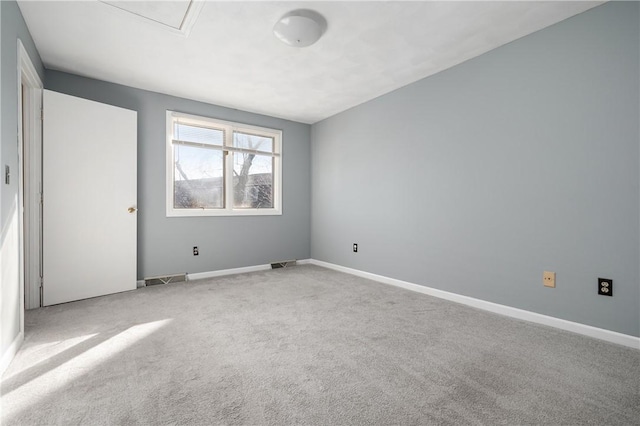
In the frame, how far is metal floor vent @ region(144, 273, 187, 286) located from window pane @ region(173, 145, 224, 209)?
90cm

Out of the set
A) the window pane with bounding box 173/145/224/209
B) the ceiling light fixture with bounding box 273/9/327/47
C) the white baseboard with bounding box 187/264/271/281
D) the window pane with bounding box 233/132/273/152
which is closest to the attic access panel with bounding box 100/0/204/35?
the ceiling light fixture with bounding box 273/9/327/47

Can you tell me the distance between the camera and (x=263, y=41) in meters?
2.65

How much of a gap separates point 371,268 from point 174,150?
304cm

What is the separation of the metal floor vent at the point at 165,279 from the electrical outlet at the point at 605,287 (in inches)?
165

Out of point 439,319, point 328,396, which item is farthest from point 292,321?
point 439,319

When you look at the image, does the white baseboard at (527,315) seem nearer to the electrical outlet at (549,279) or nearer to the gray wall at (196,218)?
the electrical outlet at (549,279)

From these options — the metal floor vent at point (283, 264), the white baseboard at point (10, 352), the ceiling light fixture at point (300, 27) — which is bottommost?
the white baseboard at point (10, 352)

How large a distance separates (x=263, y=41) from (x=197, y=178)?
7.23 ft

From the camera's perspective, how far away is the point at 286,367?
1792 mm

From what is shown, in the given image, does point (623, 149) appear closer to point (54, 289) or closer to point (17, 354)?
point (17, 354)

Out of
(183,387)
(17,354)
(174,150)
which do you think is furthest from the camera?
(174,150)

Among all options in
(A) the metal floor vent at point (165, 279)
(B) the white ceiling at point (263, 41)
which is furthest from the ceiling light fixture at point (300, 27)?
(A) the metal floor vent at point (165, 279)

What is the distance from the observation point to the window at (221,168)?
4.03 metres

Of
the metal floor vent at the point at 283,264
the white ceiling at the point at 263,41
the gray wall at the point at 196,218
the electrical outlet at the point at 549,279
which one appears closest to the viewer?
the white ceiling at the point at 263,41
